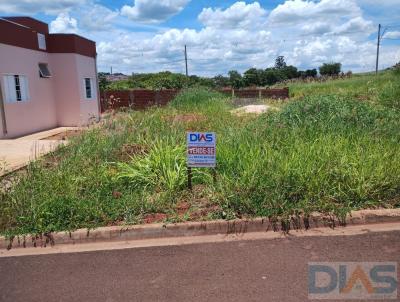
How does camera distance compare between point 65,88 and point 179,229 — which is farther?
point 65,88

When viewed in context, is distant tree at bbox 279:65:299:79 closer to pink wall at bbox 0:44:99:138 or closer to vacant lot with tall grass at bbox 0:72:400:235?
pink wall at bbox 0:44:99:138

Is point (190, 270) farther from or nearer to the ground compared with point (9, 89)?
nearer to the ground

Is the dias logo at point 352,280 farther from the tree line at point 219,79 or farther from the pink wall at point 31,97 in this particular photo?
the tree line at point 219,79

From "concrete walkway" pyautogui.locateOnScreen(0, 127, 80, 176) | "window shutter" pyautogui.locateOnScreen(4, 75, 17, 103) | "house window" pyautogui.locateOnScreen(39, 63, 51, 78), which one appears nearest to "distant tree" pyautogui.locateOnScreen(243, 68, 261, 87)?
"house window" pyautogui.locateOnScreen(39, 63, 51, 78)

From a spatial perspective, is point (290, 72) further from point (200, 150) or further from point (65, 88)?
point (200, 150)

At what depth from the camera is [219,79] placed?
2009 inches

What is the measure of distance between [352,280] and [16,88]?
1324 centimetres

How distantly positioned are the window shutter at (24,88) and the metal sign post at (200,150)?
433 inches

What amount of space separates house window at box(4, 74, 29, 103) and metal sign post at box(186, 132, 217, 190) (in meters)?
10.1

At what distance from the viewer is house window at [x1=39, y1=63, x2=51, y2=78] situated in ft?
49.9

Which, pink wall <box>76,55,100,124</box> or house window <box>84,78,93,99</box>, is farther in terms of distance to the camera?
house window <box>84,78,93,99</box>

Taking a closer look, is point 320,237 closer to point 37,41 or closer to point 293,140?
point 293,140

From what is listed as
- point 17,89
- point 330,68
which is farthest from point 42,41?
point 330,68

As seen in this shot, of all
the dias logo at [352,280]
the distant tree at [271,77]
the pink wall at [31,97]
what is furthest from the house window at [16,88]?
the distant tree at [271,77]
